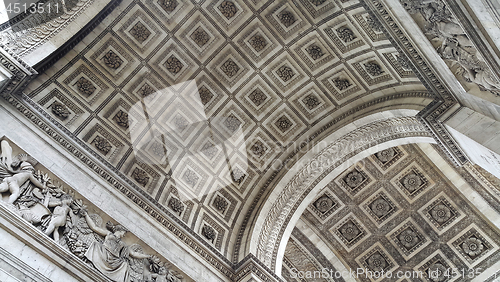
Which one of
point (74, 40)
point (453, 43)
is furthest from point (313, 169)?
point (74, 40)

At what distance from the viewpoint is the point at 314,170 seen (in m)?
11.9

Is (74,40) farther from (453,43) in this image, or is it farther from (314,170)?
(453,43)

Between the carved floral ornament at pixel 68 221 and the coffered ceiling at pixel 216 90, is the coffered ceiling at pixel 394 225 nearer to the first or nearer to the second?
the coffered ceiling at pixel 216 90

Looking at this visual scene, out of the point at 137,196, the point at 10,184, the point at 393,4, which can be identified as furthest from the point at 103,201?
the point at 393,4

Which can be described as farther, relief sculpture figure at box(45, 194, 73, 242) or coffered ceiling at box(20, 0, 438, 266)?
coffered ceiling at box(20, 0, 438, 266)

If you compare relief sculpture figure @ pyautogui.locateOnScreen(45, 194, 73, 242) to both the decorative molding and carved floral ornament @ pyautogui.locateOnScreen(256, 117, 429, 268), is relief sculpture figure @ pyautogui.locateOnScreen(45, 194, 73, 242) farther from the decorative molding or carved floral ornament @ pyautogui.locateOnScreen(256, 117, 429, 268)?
carved floral ornament @ pyautogui.locateOnScreen(256, 117, 429, 268)

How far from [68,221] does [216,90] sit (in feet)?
18.4

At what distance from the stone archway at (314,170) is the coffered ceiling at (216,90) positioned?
1.47 feet

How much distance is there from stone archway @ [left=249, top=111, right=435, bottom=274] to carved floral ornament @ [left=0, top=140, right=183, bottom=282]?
3.42m

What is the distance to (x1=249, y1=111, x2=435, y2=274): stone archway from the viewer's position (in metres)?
10.8

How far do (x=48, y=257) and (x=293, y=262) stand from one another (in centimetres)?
890

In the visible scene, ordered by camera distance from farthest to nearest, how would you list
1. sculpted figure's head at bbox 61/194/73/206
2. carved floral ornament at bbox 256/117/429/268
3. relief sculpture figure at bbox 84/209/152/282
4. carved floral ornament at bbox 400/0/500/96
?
carved floral ornament at bbox 256/117/429/268 → sculpted figure's head at bbox 61/194/73/206 → relief sculpture figure at bbox 84/209/152/282 → carved floral ornament at bbox 400/0/500/96

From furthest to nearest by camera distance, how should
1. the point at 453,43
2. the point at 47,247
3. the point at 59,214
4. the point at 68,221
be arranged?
the point at 68,221
the point at 59,214
the point at 453,43
the point at 47,247

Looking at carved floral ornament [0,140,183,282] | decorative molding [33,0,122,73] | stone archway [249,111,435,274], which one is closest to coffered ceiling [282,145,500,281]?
stone archway [249,111,435,274]
